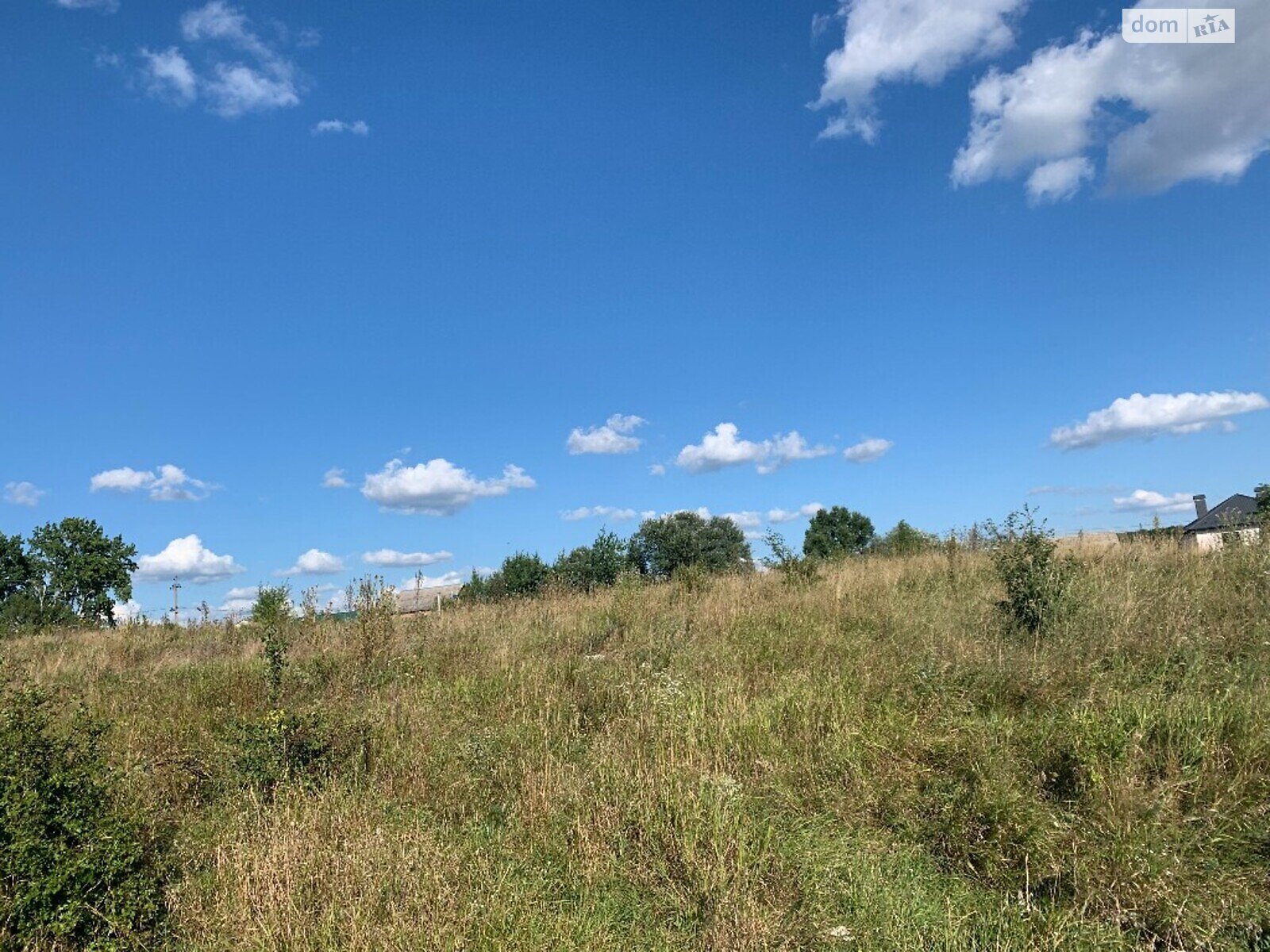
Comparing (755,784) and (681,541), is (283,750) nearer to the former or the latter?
(755,784)

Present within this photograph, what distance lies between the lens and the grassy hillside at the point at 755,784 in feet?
11.7

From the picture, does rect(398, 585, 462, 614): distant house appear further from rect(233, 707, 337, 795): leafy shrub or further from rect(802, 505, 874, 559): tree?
rect(802, 505, 874, 559): tree

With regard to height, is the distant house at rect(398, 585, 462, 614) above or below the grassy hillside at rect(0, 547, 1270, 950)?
above

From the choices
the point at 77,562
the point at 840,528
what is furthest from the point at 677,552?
the point at 77,562

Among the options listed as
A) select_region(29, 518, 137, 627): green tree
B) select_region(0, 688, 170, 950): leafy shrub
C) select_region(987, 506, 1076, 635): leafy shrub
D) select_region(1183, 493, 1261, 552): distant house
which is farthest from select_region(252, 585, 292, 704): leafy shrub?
select_region(29, 518, 137, 627): green tree

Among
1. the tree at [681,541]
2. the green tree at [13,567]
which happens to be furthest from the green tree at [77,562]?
the tree at [681,541]

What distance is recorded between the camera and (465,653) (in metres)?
9.00

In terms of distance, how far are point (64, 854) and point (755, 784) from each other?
13.8 ft

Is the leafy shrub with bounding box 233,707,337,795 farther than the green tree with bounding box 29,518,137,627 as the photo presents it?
No

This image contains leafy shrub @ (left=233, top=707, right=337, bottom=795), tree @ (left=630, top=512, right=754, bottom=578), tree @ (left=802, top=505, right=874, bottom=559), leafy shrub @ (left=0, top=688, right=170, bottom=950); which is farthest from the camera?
tree @ (left=802, top=505, right=874, bottom=559)

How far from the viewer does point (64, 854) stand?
12.1ft

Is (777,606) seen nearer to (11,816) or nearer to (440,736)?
(440,736)

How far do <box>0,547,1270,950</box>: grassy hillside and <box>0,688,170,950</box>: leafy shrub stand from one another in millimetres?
258

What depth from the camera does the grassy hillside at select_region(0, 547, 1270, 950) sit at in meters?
3.55
